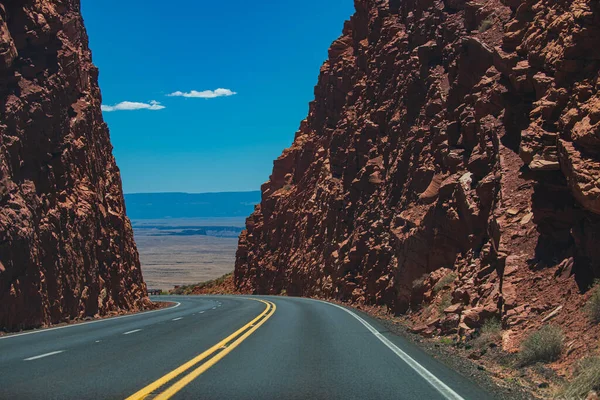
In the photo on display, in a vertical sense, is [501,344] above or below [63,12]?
below

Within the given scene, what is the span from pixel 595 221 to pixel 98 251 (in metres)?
26.2

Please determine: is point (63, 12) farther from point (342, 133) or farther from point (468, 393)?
point (468, 393)

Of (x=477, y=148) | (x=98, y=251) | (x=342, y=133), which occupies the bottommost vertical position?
(x=98, y=251)

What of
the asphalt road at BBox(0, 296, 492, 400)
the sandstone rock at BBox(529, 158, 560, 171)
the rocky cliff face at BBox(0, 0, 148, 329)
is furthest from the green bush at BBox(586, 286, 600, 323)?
the rocky cliff face at BBox(0, 0, 148, 329)

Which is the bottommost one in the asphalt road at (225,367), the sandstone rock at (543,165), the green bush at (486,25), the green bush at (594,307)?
the asphalt road at (225,367)

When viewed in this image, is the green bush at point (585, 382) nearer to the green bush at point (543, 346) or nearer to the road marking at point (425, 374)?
the road marking at point (425, 374)

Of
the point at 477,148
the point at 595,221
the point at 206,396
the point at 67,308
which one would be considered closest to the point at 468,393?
the point at 206,396

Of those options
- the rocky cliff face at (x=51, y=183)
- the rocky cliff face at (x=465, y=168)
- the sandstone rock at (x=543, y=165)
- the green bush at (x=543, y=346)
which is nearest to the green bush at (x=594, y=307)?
the rocky cliff face at (x=465, y=168)

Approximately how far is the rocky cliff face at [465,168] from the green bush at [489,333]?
0.77ft

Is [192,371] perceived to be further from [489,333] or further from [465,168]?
[465,168]

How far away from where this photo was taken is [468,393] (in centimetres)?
767

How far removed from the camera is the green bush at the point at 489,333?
11680 mm

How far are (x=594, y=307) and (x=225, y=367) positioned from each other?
6.17 metres

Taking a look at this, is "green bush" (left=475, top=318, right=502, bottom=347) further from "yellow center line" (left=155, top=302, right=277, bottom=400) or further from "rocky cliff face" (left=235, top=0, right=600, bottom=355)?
"yellow center line" (left=155, top=302, right=277, bottom=400)
